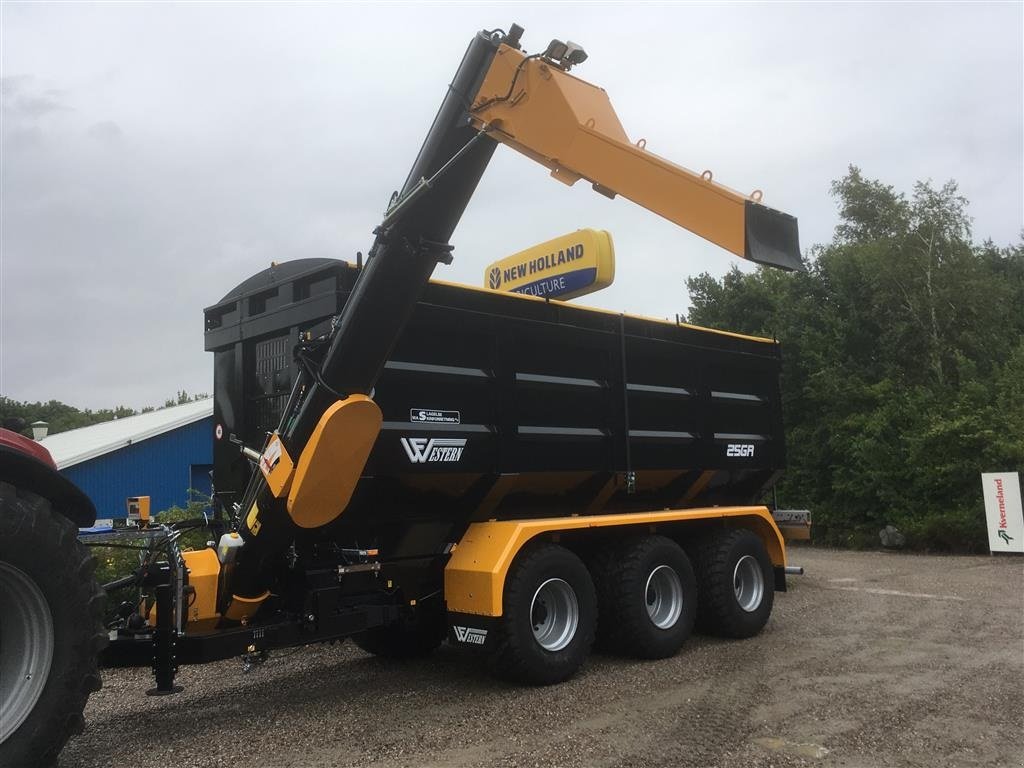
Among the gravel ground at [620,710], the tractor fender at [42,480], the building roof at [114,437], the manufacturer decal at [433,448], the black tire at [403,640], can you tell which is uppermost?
the building roof at [114,437]

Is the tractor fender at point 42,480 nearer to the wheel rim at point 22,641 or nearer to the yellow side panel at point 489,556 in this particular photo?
the wheel rim at point 22,641

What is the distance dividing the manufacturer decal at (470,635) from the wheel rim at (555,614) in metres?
0.48

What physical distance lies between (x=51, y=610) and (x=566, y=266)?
218 inches

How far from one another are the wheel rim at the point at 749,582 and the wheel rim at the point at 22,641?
6.20 metres

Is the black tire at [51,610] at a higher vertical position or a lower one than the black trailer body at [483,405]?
lower

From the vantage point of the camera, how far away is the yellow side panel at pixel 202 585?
525 centimetres

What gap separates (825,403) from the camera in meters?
22.5

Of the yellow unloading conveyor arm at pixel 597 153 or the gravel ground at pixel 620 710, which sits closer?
the yellow unloading conveyor arm at pixel 597 153

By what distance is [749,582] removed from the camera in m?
8.40

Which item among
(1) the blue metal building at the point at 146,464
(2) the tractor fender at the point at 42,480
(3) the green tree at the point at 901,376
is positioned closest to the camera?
(2) the tractor fender at the point at 42,480

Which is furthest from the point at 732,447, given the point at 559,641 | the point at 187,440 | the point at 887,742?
the point at 187,440

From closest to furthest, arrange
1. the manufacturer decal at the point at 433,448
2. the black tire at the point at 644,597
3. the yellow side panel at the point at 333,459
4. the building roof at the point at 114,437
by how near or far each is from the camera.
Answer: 1. the yellow side panel at the point at 333,459
2. the manufacturer decal at the point at 433,448
3. the black tire at the point at 644,597
4. the building roof at the point at 114,437

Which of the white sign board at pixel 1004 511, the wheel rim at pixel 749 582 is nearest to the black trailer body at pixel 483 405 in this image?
the wheel rim at pixel 749 582

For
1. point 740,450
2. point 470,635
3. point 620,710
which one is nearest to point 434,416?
point 470,635
